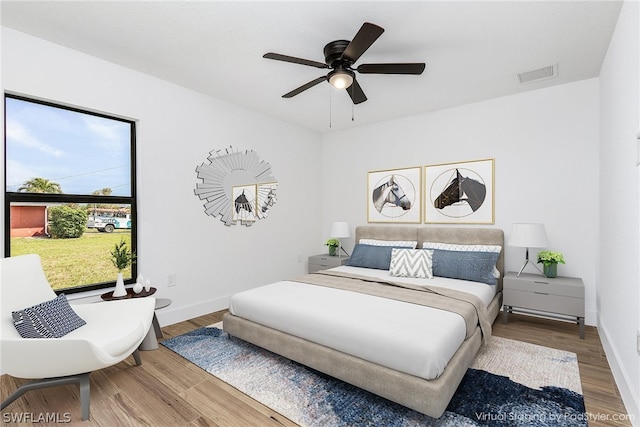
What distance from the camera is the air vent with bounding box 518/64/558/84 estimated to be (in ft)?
9.81

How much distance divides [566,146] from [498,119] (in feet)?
2.52

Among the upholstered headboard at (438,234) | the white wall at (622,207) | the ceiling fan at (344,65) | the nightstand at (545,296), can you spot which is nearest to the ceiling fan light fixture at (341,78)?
the ceiling fan at (344,65)

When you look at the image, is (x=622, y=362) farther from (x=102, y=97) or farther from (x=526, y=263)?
(x=102, y=97)

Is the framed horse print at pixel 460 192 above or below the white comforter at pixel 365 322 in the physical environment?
above

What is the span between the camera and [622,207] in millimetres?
2193

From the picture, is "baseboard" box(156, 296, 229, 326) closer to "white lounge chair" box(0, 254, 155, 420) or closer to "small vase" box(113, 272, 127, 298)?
"small vase" box(113, 272, 127, 298)

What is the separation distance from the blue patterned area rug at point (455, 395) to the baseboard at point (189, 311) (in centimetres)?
57

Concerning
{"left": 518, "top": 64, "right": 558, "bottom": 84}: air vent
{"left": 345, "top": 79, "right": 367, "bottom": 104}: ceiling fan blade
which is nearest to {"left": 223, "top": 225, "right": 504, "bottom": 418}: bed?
{"left": 518, "top": 64, "right": 558, "bottom": 84}: air vent

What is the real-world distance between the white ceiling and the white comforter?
7.00 feet

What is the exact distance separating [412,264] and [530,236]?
124 centimetres

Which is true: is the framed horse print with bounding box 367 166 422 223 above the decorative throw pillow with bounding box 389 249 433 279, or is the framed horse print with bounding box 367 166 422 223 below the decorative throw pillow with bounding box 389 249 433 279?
above

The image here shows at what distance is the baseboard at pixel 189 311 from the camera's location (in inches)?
132

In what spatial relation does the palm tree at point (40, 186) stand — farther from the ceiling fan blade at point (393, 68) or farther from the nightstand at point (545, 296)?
the nightstand at point (545, 296)

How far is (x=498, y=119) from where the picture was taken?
3.75 metres
